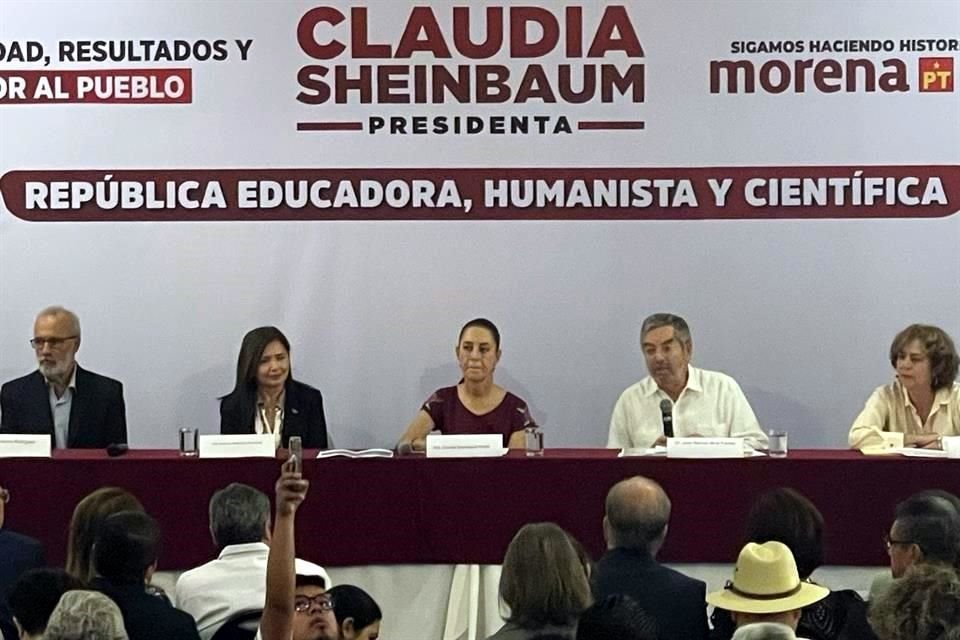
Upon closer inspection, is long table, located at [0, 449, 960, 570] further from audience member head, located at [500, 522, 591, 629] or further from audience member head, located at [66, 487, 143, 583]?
audience member head, located at [500, 522, 591, 629]

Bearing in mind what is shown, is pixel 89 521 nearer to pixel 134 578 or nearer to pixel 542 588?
pixel 134 578

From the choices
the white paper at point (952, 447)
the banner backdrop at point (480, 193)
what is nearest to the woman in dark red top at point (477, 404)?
the banner backdrop at point (480, 193)

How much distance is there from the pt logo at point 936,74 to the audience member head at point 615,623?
3710mm

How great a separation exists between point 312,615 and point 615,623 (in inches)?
21.2

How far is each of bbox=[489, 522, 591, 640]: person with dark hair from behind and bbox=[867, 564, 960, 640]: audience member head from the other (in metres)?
0.61

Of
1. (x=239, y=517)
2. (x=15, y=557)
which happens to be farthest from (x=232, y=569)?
(x=15, y=557)

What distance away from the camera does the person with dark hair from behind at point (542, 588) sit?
2.78 meters

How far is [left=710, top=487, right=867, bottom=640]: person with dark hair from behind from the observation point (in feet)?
9.82

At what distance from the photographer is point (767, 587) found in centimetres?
292

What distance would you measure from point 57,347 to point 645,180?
2091 millimetres

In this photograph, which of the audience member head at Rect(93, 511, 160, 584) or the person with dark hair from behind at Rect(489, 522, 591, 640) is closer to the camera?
the person with dark hair from behind at Rect(489, 522, 591, 640)

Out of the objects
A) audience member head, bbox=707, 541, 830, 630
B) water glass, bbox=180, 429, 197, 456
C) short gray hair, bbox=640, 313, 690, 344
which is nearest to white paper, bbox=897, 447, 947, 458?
short gray hair, bbox=640, 313, 690, 344

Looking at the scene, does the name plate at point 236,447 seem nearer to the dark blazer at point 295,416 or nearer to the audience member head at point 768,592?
the dark blazer at point 295,416

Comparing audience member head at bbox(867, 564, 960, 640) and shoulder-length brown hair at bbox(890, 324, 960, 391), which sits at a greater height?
shoulder-length brown hair at bbox(890, 324, 960, 391)
